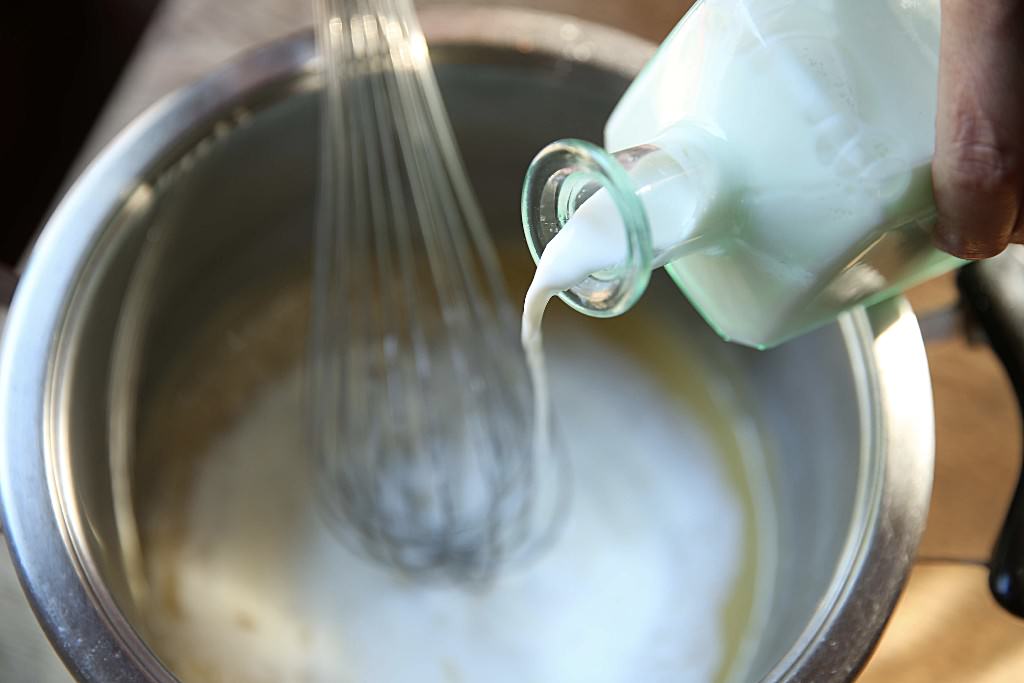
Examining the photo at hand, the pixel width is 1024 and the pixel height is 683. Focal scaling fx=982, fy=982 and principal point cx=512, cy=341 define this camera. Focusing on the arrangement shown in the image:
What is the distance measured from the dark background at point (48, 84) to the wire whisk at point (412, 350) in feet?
0.84

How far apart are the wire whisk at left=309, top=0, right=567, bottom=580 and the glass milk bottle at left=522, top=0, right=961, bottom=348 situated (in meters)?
0.20

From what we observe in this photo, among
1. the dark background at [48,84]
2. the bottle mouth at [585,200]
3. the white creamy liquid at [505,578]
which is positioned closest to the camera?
the bottle mouth at [585,200]

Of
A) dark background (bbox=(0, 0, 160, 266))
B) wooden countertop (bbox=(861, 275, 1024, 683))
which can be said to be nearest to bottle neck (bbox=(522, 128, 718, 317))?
wooden countertop (bbox=(861, 275, 1024, 683))

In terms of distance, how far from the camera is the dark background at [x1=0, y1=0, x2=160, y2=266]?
0.68 m

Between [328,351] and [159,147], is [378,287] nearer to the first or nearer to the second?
[328,351]

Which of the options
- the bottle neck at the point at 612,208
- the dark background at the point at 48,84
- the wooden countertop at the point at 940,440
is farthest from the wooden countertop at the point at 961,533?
the dark background at the point at 48,84

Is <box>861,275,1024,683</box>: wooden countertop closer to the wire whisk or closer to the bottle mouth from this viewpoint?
the wire whisk

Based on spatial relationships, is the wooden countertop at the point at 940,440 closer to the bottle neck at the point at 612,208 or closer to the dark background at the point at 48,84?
the dark background at the point at 48,84

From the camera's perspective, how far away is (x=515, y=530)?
516 mm

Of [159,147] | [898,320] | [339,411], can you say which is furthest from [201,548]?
[898,320]

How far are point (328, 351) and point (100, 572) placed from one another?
208 mm

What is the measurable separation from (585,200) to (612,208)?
21mm

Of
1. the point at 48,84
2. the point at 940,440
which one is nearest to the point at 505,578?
the point at 940,440

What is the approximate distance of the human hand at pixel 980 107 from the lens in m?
0.26
